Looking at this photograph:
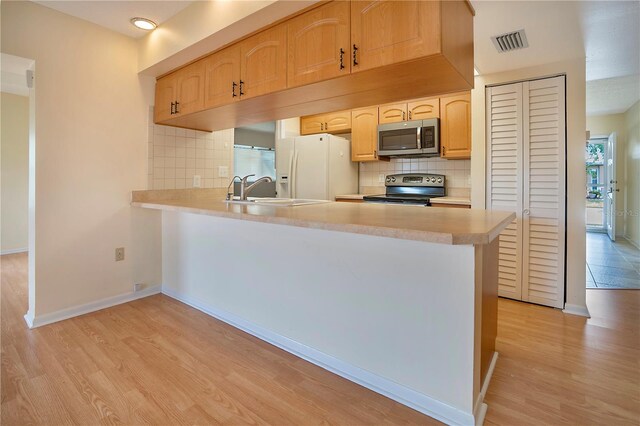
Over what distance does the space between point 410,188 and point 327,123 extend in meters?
1.43

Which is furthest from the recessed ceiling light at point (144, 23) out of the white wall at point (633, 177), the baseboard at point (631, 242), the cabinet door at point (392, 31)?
the baseboard at point (631, 242)

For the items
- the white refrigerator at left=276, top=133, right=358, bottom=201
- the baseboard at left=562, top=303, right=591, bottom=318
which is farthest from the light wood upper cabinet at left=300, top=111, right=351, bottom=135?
the baseboard at left=562, top=303, right=591, bottom=318

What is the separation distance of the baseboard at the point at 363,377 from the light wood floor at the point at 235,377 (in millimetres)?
38

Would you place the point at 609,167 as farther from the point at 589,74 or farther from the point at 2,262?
the point at 2,262

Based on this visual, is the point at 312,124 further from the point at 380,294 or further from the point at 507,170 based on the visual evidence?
the point at 380,294

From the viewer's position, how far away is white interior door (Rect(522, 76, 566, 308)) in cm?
271

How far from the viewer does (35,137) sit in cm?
229

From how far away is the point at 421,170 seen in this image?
3.90 meters

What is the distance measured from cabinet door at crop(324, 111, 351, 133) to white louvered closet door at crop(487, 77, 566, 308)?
5.50 feet

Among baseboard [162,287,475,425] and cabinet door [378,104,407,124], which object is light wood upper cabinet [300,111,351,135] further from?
baseboard [162,287,475,425]

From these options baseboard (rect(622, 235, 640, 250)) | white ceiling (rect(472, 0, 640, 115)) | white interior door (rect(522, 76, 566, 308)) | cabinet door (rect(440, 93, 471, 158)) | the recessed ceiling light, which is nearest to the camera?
white ceiling (rect(472, 0, 640, 115))

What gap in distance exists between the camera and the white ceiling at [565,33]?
1.92 meters

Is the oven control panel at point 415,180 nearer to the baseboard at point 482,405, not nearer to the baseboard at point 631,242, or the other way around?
the baseboard at point 482,405

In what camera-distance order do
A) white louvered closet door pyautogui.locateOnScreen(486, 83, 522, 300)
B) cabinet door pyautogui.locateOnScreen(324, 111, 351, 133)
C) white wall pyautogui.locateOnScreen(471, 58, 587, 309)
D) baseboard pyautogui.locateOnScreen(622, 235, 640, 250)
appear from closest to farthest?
white wall pyautogui.locateOnScreen(471, 58, 587, 309) → white louvered closet door pyautogui.locateOnScreen(486, 83, 522, 300) → cabinet door pyautogui.locateOnScreen(324, 111, 351, 133) → baseboard pyautogui.locateOnScreen(622, 235, 640, 250)
